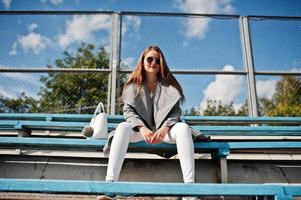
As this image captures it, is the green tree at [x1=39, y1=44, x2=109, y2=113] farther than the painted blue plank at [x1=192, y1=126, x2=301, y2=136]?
Yes

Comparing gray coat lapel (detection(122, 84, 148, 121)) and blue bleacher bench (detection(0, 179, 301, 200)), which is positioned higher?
gray coat lapel (detection(122, 84, 148, 121))

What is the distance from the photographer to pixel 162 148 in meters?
1.63

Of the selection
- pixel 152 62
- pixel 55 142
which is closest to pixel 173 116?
pixel 152 62

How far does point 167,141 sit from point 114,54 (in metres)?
1.64

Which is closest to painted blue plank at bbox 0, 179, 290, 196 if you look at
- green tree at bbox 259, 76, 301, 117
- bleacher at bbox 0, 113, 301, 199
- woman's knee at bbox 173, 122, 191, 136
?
bleacher at bbox 0, 113, 301, 199

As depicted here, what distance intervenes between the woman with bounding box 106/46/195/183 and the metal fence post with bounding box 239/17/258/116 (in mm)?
1290

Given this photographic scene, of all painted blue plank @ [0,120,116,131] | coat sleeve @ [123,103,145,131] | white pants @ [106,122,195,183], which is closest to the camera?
white pants @ [106,122,195,183]

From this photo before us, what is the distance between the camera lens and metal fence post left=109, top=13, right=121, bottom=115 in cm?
273

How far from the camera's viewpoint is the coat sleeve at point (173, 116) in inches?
65.3

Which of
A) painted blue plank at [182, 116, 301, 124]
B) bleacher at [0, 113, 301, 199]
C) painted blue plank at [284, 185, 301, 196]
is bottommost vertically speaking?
painted blue plank at [284, 185, 301, 196]

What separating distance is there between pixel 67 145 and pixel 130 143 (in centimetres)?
52

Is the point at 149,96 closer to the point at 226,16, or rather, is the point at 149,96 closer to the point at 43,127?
the point at 43,127

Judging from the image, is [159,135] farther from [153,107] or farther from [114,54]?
[114,54]

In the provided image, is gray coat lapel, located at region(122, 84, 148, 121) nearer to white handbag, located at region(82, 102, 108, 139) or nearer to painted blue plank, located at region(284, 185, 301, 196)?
white handbag, located at region(82, 102, 108, 139)
